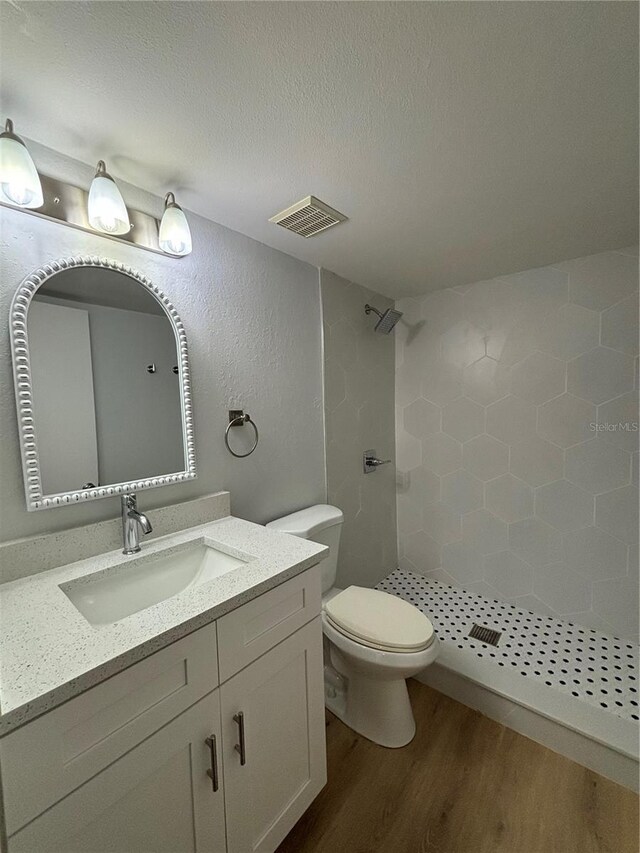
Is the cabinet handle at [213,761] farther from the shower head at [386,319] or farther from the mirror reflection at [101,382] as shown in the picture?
the shower head at [386,319]

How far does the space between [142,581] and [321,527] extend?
0.74 meters

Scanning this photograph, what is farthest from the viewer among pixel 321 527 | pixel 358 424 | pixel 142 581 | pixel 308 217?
pixel 358 424

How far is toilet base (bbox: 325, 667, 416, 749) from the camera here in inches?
55.1

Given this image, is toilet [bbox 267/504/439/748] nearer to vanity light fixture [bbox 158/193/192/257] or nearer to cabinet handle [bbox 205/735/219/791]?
cabinet handle [bbox 205/735/219/791]

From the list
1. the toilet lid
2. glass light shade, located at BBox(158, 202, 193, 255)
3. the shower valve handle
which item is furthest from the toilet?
glass light shade, located at BBox(158, 202, 193, 255)

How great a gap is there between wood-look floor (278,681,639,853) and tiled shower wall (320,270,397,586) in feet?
2.64

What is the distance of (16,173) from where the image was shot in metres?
0.82

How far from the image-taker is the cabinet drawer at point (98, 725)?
1.78 ft

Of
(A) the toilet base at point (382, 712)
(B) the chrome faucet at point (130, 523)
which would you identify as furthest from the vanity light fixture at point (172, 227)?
(A) the toilet base at point (382, 712)

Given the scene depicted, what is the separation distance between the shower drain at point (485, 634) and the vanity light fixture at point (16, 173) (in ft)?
7.98

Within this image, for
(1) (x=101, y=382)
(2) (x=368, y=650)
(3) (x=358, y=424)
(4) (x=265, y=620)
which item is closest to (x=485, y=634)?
(2) (x=368, y=650)

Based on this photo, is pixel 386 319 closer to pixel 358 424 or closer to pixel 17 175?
pixel 358 424

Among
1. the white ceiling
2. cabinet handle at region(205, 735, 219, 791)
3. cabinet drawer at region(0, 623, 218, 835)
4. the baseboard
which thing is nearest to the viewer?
cabinet drawer at region(0, 623, 218, 835)

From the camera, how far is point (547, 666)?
1625 millimetres
